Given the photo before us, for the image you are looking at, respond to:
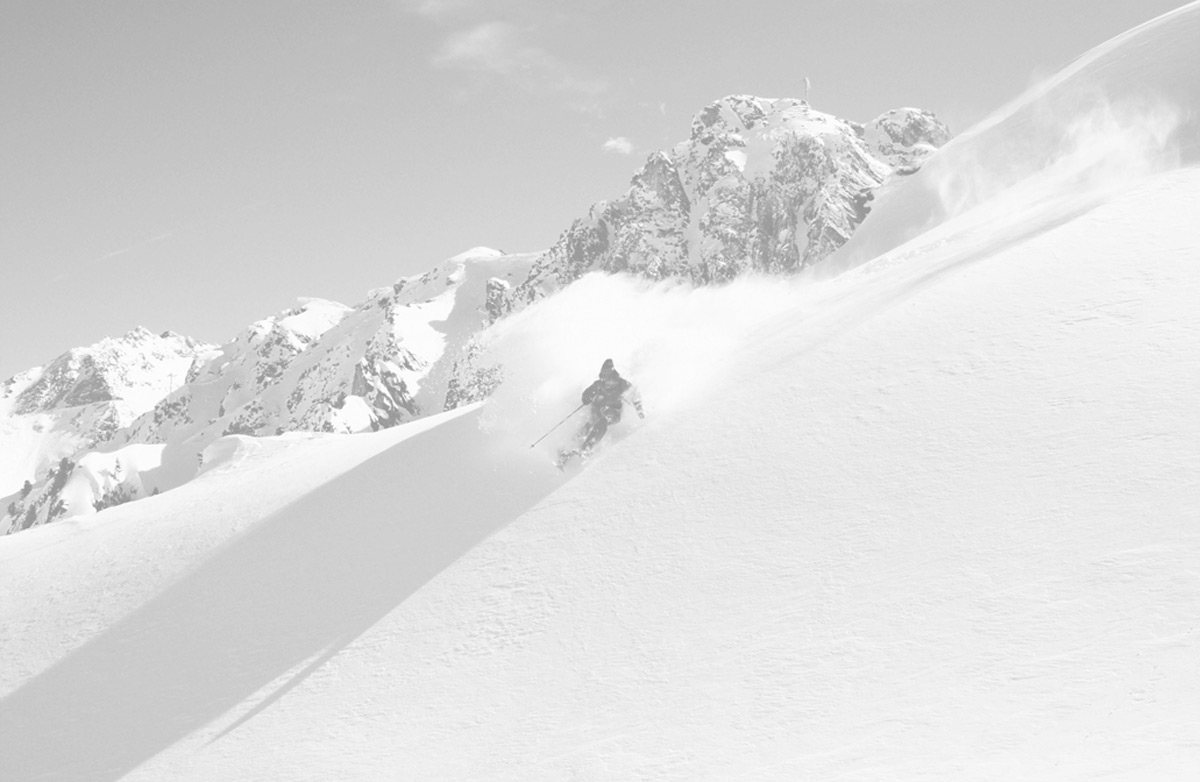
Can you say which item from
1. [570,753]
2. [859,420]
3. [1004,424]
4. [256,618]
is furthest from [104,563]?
[1004,424]

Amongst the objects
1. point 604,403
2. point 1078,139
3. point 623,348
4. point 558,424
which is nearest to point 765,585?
point 604,403

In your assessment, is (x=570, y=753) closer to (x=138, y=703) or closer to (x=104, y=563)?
(x=138, y=703)

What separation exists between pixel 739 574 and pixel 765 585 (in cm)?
79

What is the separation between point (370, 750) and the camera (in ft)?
51.2

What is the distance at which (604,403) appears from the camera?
25359 millimetres

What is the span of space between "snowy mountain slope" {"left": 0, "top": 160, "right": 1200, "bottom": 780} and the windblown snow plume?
964 millimetres

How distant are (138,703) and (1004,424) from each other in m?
19.6

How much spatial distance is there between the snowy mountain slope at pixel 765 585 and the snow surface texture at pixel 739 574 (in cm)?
7

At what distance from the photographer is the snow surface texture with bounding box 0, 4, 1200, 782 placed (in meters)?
12.4

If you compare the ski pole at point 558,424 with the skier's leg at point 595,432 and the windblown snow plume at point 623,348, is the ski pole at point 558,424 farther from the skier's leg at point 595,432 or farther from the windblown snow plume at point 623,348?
the skier's leg at point 595,432


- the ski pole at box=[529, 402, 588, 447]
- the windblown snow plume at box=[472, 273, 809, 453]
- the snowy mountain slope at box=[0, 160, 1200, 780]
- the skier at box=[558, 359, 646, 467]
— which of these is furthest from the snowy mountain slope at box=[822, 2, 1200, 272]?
the ski pole at box=[529, 402, 588, 447]

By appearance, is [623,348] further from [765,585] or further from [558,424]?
[765,585]

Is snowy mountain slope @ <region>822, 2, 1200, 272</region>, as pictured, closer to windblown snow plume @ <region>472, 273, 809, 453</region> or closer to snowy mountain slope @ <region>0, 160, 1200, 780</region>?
snowy mountain slope @ <region>0, 160, 1200, 780</region>

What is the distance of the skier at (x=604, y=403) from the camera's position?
24.8 metres
